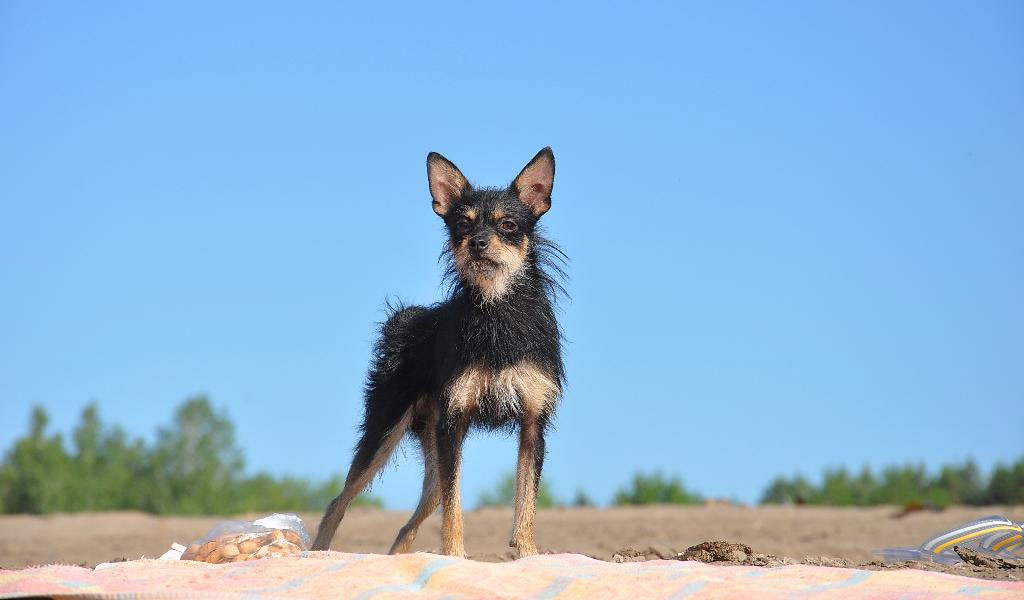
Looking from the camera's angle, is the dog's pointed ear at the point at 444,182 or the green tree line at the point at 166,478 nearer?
the dog's pointed ear at the point at 444,182

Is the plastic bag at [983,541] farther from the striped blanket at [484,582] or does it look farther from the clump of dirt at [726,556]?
the striped blanket at [484,582]

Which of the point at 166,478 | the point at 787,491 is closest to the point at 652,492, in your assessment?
the point at 787,491

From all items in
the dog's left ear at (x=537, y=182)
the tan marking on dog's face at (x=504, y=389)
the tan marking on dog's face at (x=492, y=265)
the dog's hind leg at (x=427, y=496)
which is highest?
the dog's left ear at (x=537, y=182)

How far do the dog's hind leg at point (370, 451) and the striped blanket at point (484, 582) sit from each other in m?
2.16

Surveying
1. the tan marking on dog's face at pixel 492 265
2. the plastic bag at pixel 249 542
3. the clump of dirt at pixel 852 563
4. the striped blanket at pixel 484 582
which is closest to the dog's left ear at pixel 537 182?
the tan marking on dog's face at pixel 492 265

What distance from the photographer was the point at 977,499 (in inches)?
793

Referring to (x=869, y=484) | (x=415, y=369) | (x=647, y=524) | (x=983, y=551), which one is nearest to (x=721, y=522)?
(x=647, y=524)

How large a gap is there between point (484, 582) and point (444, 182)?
3290mm

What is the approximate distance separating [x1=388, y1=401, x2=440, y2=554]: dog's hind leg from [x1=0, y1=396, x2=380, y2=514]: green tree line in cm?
1364

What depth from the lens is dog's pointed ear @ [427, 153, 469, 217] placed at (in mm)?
7840

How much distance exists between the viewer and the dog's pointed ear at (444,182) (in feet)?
25.7

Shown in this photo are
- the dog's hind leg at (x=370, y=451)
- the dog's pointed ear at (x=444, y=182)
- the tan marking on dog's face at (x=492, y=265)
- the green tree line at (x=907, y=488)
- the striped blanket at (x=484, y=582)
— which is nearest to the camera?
the striped blanket at (x=484, y=582)

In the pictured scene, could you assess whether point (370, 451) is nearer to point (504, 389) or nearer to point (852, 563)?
point (504, 389)

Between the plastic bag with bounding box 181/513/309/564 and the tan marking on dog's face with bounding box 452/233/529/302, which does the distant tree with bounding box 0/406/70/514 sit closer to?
the plastic bag with bounding box 181/513/309/564
